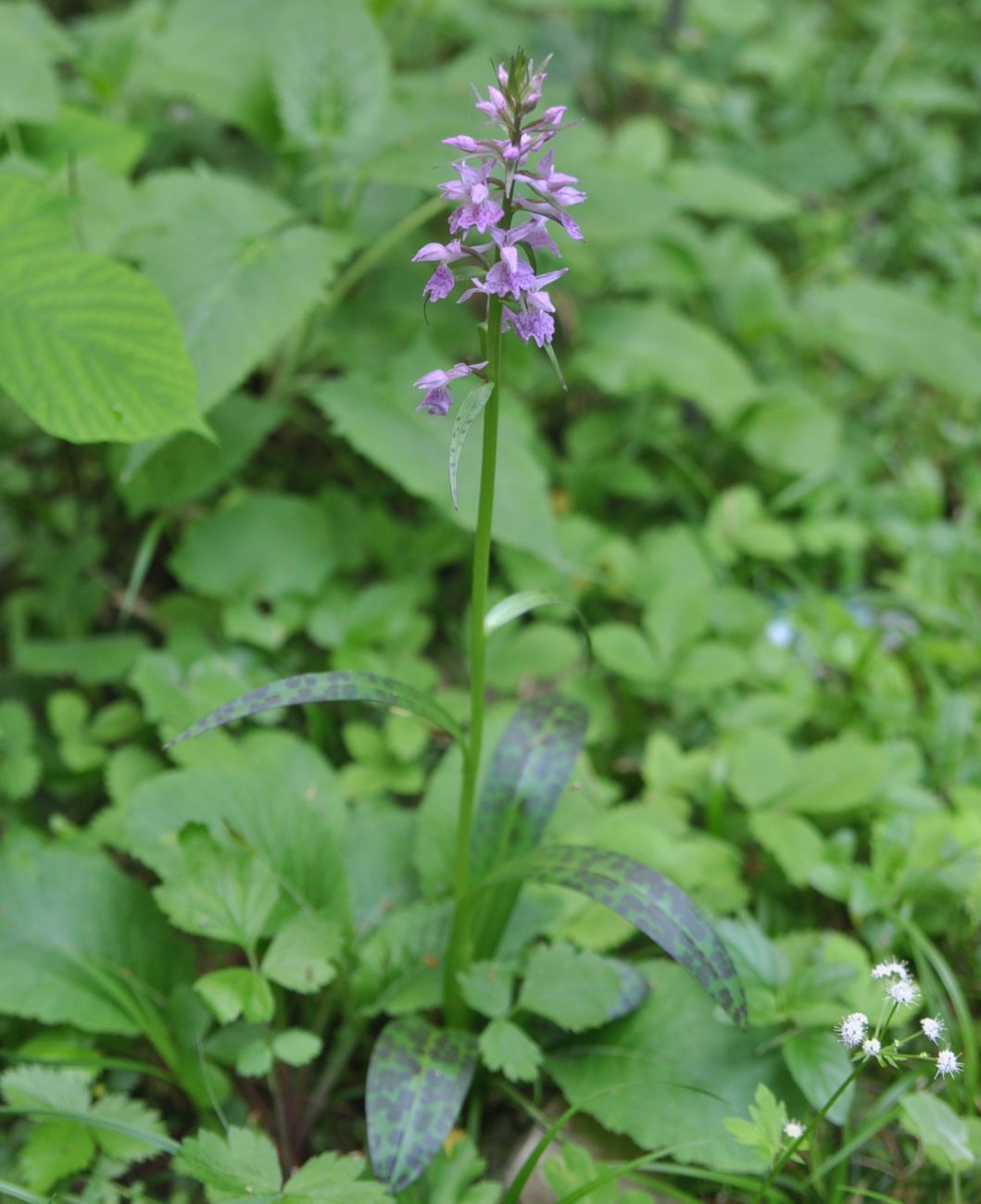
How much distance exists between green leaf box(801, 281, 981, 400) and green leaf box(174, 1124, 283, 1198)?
297 cm

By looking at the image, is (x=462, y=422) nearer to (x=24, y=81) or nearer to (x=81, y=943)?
(x=81, y=943)

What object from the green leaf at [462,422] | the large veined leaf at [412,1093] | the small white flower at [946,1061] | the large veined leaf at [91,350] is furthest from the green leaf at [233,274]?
the small white flower at [946,1061]

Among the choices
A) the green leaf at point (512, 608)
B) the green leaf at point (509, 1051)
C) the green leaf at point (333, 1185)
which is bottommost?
the green leaf at point (333, 1185)

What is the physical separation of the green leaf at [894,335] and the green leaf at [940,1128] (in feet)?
8.06

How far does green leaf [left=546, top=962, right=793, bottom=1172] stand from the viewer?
5.09 ft

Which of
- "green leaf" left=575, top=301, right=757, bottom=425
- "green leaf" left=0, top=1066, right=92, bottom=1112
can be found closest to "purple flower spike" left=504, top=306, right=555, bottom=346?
"green leaf" left=0, top=1066, right=92, bottom=1112

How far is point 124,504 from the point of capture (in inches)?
113

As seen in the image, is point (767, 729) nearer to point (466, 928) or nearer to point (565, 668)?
point (565, 668)

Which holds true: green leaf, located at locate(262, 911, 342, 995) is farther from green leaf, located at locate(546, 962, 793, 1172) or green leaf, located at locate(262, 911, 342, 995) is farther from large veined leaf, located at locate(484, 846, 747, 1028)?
green leaf, located at locate(546, 962, 793, 1172)

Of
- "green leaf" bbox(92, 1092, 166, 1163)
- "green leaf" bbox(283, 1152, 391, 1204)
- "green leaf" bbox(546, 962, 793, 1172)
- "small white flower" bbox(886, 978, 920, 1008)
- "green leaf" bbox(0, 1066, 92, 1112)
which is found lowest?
"green leaf" bbox(92, 1092, 166, 1163)

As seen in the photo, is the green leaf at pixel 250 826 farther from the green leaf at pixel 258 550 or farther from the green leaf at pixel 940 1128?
the green leaf at pixel 940 1128

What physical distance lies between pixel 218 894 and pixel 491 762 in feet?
1.81

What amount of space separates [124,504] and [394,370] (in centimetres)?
95

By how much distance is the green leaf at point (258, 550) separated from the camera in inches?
97.7
